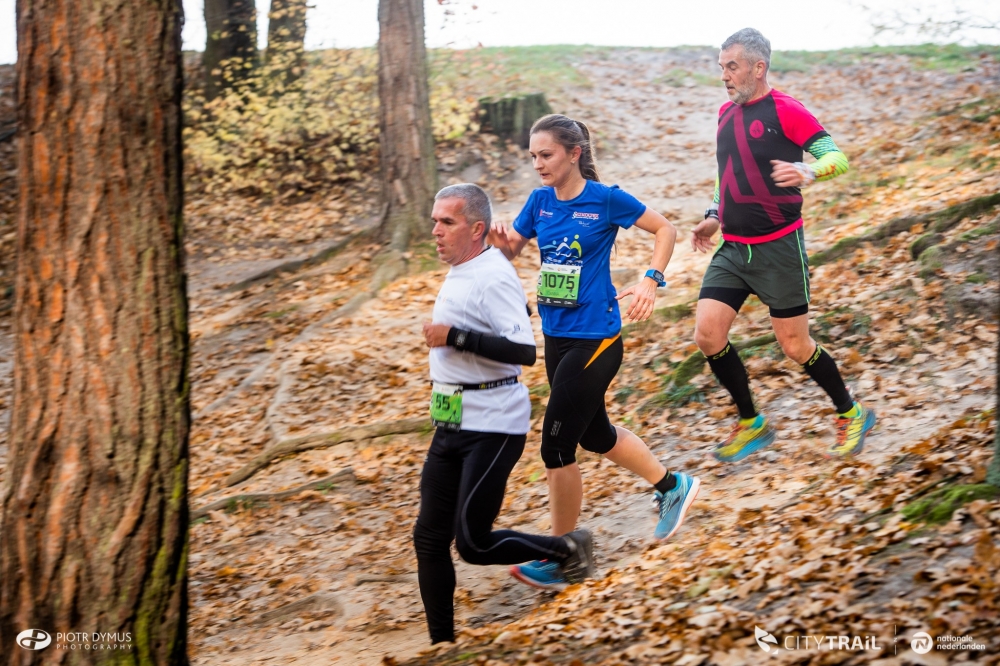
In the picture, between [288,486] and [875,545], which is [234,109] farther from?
[875,545]

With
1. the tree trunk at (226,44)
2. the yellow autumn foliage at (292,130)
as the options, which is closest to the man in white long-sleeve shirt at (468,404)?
the yellow autumn foliage at (292,130)

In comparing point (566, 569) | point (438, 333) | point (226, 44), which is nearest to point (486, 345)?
point (438, 333)

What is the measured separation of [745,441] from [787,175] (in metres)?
1.75

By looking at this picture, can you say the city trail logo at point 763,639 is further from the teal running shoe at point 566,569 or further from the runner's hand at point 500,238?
the runner's hand at point 500,238

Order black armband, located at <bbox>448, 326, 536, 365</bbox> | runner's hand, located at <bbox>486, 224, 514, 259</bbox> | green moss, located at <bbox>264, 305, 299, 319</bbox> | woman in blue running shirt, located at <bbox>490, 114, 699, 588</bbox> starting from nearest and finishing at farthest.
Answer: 1. black armband, located at <bbox>448, 326, 536, 365</bbox>
2. woman in blue running shirt, located at <bbox>490, 114, 699, 588</bbox>
3. runner's hand, located at <bbox>486, 224, 514, 259</bbox>
4. green moss, located at <bbox>264, 305, 299, 319</bbox>

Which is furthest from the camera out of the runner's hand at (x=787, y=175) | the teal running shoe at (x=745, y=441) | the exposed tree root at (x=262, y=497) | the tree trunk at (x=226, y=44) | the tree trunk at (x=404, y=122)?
the tree trunk at (x=226, y=44)

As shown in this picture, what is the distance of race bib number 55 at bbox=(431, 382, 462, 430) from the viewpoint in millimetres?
4082

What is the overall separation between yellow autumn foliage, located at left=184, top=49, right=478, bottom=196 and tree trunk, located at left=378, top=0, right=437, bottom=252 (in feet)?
11.0

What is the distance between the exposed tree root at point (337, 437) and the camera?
25.7 ft

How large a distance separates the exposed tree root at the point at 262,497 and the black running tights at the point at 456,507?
3278mm

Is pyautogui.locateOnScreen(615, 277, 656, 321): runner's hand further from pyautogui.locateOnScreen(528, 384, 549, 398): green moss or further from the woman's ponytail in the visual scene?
pyautogui.locateOnScreen(528, 384, 549, 398): green moss

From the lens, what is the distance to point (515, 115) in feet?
49.0

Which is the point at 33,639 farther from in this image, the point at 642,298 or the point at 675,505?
the point at 675,505

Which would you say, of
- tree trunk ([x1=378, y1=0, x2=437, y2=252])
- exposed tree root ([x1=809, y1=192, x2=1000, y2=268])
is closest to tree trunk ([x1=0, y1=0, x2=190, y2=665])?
exposed tree root ([x1=809, y1=192, x2=1000, y2=268])
